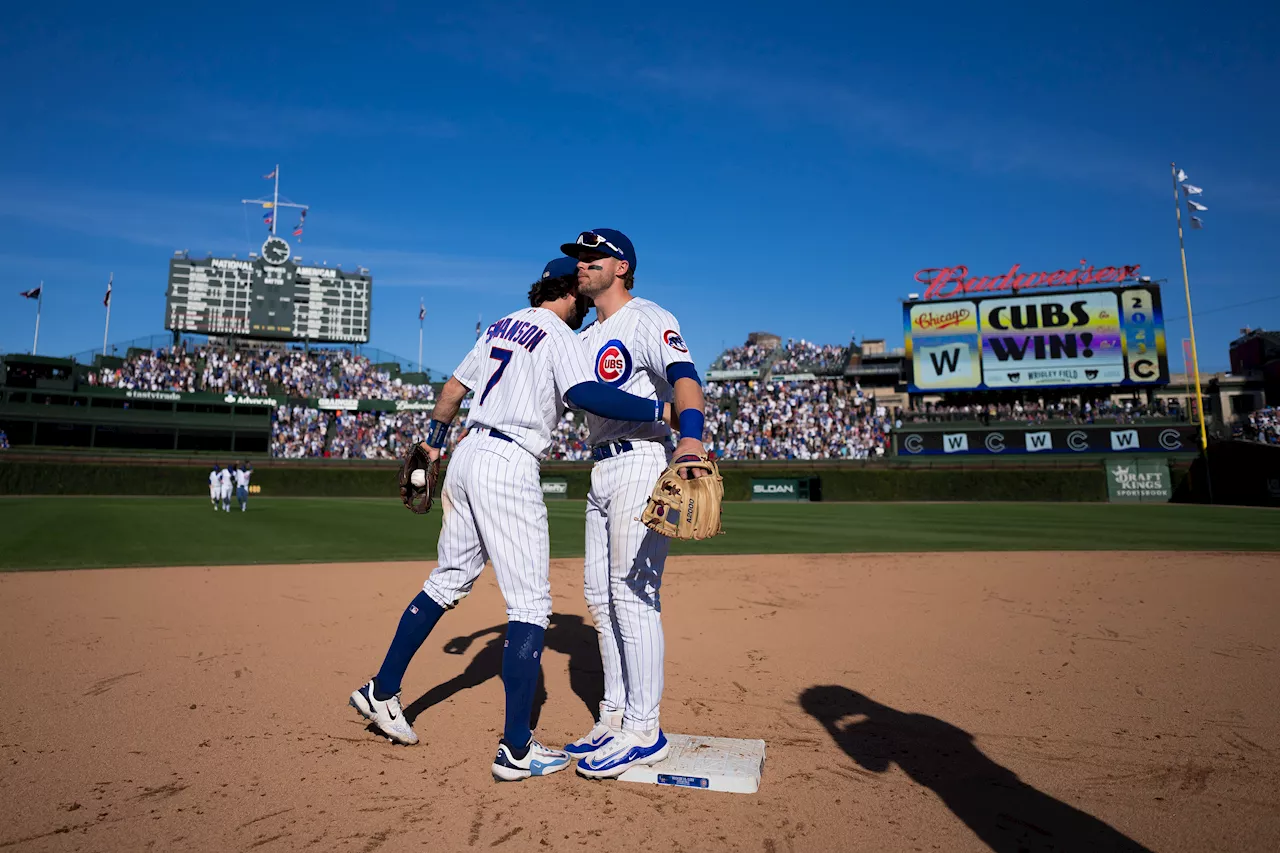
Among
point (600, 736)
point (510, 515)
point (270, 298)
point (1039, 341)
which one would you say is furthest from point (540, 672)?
point (270, 298)

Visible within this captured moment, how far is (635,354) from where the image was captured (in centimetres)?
302

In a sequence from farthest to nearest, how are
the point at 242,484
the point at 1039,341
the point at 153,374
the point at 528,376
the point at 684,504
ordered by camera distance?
the point at 153,374
the point at 1039,341
the point at 242,484
the point at 528,376
the point at 684,504

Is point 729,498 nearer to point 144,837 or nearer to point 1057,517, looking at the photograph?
point 1057,517

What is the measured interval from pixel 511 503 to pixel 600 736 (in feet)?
3.40

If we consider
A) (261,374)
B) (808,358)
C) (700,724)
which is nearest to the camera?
(700,724)

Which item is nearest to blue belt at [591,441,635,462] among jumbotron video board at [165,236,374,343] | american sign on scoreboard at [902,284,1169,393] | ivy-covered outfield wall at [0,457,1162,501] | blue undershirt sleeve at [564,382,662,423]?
blue undershirt sleeve at [564,382,662,423]

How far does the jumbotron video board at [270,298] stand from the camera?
1802 inches

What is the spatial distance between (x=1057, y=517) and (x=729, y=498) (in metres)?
12.9

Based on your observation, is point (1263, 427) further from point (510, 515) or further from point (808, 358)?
point (510, 515)

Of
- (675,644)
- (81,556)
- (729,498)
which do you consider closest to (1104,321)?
(729,498)

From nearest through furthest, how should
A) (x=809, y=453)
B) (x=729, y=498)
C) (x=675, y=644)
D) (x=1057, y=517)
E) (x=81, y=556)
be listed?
(x=675, y=644) < (x=81, y=556) < (x=1057, y=517) < (x=729, y=498) < (x=809, y=453)

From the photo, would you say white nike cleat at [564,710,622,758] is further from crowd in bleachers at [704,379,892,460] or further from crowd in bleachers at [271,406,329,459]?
crowd in bleachers at [271,406,329,459]

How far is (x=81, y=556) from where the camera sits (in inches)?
371

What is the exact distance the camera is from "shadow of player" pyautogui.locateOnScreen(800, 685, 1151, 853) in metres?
2.23
